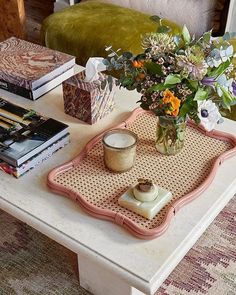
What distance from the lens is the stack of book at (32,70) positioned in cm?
149

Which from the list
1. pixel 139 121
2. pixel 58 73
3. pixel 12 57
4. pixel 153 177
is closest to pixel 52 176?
pixel 153 177

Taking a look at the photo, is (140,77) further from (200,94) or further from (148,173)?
(148,173)

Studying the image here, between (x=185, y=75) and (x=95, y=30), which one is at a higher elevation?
(x=185, y=75)

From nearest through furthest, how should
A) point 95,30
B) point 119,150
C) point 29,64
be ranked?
point 119,150 → point 29,64 → point 95,30

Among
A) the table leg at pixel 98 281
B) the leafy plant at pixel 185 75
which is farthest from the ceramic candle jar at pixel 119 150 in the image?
the table leg at pixel 98 281

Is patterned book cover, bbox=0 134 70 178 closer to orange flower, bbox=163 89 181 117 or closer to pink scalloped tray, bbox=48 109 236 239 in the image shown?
pink scalloped tray, bbox=48 109 236 239

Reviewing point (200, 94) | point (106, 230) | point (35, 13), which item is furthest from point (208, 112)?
point (35, 13)

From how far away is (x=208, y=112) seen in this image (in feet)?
3.63

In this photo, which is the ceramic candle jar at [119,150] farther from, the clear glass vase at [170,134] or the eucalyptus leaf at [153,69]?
the eucalyptus leaf at [153,69]

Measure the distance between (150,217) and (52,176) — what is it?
0.92 ft

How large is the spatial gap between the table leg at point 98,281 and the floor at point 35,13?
1.97 meters

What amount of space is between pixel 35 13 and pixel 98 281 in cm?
245

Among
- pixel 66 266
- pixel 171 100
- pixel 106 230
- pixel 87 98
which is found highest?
pixel 171 100

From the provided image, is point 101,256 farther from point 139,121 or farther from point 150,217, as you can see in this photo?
point 139,121
